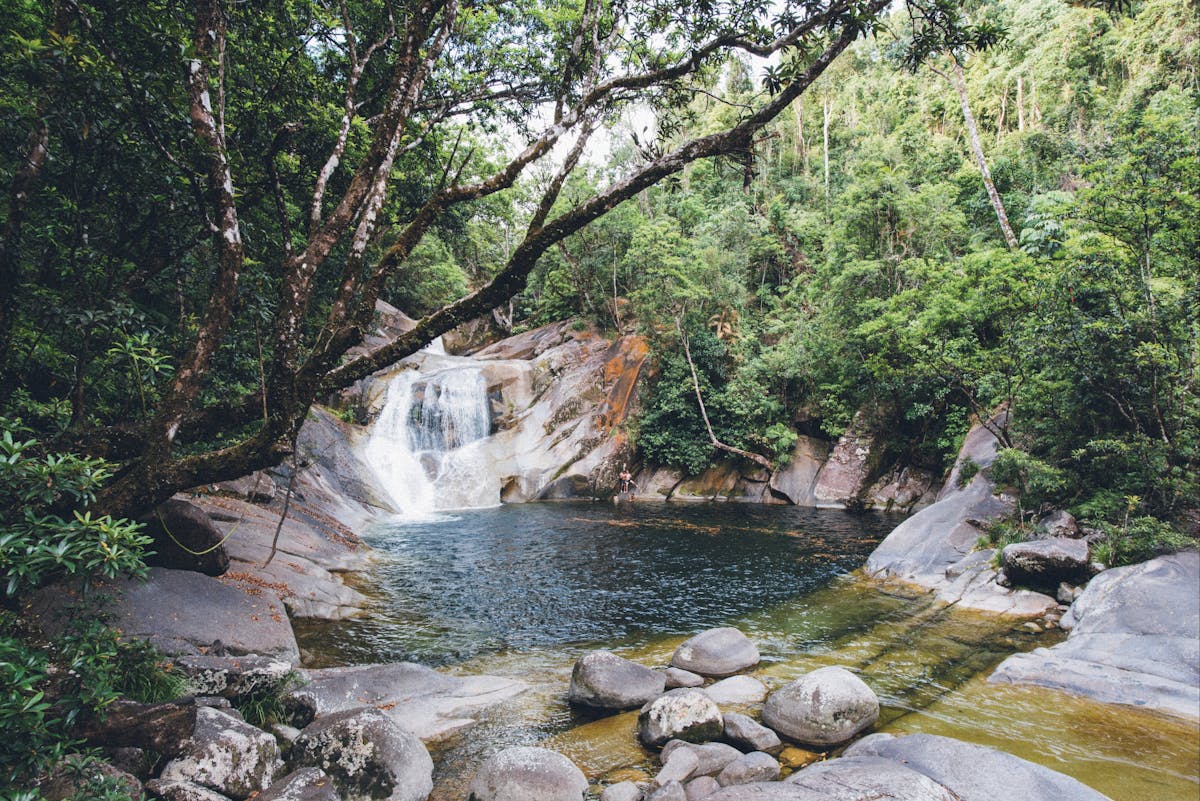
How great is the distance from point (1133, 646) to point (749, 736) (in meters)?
5.62

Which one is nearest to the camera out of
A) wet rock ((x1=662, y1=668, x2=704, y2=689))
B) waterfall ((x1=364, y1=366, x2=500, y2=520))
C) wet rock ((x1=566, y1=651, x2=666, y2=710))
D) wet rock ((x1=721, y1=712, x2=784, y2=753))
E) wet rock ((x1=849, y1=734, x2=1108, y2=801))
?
wet rock ((x1=849, y1=734, x2=1108, y2=801))

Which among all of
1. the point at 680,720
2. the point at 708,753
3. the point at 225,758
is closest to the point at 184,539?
the point at 225,758

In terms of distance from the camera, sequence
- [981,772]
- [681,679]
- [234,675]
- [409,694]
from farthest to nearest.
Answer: [681,679]
[409,694]
[234,675]
[981,772]

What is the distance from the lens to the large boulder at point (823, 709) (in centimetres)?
592

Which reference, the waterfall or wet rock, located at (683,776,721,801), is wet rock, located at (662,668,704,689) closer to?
wet rock, located at (683,776,721,801)

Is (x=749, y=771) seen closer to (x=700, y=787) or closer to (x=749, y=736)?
(x=700, y=787)

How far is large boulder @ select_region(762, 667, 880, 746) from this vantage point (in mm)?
5922

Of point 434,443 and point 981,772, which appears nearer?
point 981,772

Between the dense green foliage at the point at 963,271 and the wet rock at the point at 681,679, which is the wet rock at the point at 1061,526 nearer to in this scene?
the dense green foliage at the point at 963,271

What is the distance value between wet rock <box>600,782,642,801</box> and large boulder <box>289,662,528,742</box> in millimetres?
2139

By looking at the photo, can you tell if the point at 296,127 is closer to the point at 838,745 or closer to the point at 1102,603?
the point at 838,745

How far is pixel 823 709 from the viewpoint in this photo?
6.00 meters

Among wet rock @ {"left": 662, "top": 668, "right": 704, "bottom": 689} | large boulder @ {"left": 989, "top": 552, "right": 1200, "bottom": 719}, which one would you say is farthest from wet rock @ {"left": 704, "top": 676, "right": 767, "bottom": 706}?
large boulder @ {"left": 989, "top": 552, "right": 1200, "bottom": 719}

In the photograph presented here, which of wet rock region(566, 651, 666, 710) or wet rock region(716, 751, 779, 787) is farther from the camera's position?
wet rock region(566, 651, 666, 710)
